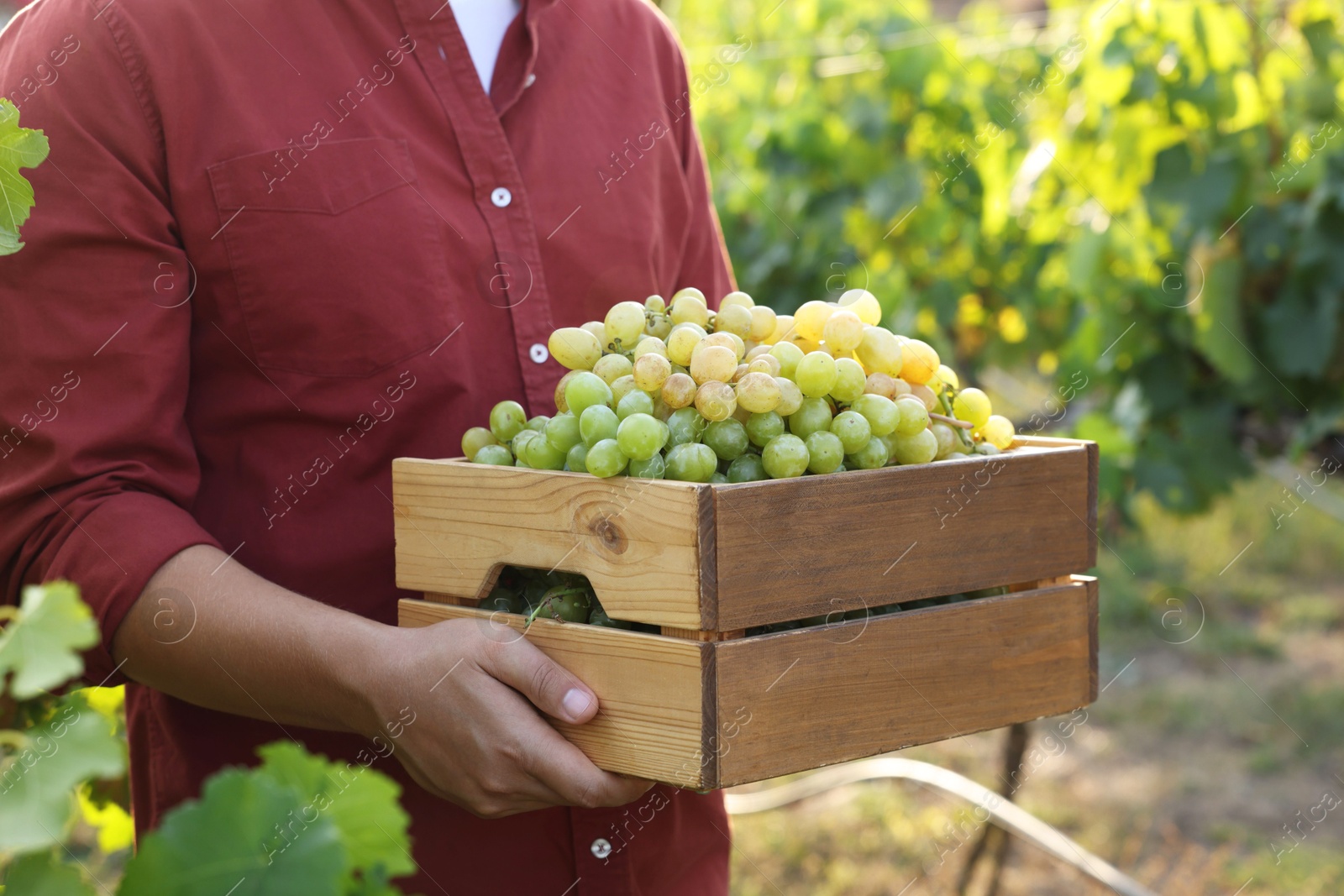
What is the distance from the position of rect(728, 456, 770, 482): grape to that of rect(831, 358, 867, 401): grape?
115 mm

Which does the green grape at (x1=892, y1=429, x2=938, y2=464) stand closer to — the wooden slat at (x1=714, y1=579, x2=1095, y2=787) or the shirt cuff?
the wooden slat at (x1=714, y1=579, x2=1095, y2=787)

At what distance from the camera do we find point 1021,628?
1279mm

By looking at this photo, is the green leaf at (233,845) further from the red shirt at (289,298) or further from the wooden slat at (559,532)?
the red shirt at (289,298)

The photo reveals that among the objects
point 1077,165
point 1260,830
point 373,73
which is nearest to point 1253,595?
point 1260,830

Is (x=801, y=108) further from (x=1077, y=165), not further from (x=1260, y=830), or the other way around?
(x=1260, y=830)

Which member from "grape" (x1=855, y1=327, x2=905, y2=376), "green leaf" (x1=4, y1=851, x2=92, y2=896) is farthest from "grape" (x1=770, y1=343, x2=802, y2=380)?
"green leaf" (x1=4, y1=851, x2=92, y2=896)

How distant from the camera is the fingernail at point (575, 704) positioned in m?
1.09

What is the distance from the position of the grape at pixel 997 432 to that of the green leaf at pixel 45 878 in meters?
1.08

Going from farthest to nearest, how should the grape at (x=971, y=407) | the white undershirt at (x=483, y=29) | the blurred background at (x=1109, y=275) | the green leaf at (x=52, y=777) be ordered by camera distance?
1. the blurred background at (x=1109, y=275)
2. the white undershirt at (x=483, y=29)
3. the grape at (x=971, y=407)
4. the green leaf at (x=52, y=777)

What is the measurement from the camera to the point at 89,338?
1185mm

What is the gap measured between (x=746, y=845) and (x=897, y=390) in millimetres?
2950

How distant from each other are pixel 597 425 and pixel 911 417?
1.05ft

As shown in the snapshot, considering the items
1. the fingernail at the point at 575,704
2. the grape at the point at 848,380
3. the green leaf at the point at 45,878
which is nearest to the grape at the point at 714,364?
the grape at the point at 848,380

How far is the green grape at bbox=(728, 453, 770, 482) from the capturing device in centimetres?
115
